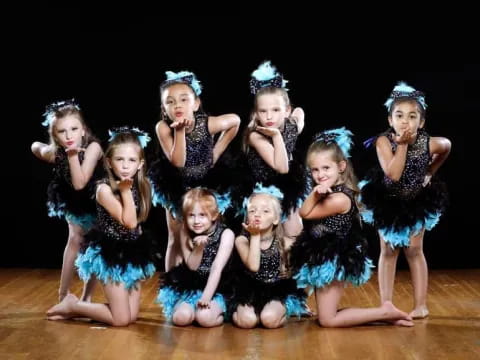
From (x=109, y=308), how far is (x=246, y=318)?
1.97 feet

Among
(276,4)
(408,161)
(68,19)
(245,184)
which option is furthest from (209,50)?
(408,161)

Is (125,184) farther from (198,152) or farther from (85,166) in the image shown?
(198,152)

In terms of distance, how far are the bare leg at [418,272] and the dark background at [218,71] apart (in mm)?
1684

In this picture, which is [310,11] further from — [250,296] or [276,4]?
[250,296]

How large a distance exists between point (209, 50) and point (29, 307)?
2310 mm

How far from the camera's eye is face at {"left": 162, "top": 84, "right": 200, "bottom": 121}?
4465 mm

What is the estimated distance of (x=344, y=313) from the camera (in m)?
4.15

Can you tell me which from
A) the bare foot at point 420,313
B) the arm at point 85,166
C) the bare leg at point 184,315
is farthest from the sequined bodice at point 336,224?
the arm at point 85,166

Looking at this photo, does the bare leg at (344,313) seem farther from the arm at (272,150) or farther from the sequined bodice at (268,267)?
the arm at (272,150)

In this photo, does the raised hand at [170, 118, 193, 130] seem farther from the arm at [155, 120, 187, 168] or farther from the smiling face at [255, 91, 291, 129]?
the smiling face at [255, 91, 291, 129]

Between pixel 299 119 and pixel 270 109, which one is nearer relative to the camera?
pixel 270 109

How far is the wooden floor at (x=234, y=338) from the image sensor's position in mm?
3678

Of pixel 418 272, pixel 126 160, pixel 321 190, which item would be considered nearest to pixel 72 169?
pixel 126 160

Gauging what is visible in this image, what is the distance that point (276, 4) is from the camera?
6.18 metres
